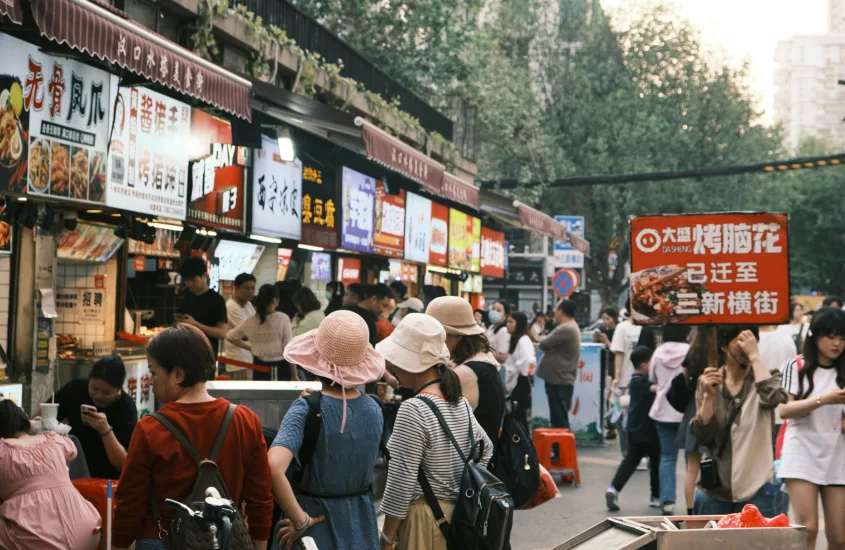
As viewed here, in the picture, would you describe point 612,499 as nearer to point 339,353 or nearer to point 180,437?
point 339,353

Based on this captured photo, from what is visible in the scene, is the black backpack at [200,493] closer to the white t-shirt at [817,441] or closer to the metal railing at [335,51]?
the white t-shirt at [817,441]

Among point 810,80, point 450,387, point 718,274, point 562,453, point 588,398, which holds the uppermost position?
point 810,80

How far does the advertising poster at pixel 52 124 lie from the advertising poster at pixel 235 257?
16.2 feet

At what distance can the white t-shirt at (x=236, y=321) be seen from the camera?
1340 centimetres

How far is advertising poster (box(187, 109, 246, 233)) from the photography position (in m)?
11.8

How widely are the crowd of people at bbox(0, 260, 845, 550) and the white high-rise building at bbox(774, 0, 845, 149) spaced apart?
16637 cm

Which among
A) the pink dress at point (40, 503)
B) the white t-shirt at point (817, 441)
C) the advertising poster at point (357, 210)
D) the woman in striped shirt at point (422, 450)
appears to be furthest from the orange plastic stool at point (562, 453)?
the pink dress at point (40, 503)

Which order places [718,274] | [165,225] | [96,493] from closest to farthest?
[96,493] < [718,274] < [165,225]

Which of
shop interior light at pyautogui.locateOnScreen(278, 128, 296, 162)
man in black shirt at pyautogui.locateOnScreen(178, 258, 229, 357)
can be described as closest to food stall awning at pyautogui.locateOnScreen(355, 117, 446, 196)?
shop interior light at pyautogui.locateOnScreen(278, 128, 296, 162)

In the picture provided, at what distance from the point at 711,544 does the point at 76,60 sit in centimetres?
686

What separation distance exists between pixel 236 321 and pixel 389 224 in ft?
20.4

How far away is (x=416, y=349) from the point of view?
5.38 metres

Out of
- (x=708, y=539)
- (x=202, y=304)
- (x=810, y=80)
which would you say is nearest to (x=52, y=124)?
(x=202, y=304)

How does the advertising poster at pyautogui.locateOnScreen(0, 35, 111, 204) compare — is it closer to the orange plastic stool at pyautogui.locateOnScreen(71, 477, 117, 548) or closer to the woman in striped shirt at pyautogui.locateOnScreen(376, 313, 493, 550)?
the orange plastic stool at pyautogui.locateOnScreen(71, 477, 117, 548)
